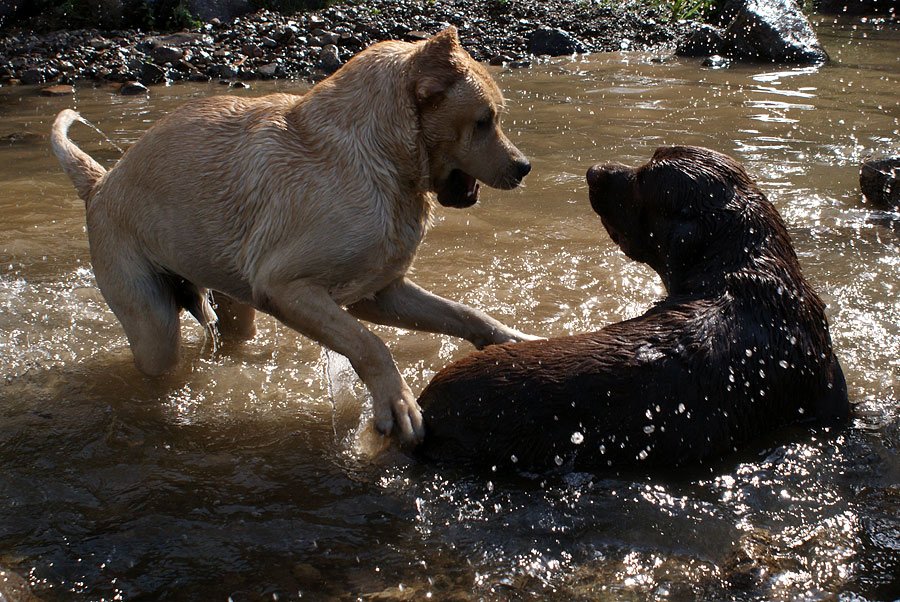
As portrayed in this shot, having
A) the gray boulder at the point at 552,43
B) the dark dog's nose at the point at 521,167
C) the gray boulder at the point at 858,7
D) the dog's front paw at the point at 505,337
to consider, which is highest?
the gray boulder at the point at 858,7

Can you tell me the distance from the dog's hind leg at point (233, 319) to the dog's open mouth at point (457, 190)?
1.71 meters

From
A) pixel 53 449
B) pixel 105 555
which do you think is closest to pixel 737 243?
pixel 105 555

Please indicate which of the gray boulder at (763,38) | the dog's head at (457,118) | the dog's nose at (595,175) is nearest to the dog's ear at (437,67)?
the dog's head at (457,118)

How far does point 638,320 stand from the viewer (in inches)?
158

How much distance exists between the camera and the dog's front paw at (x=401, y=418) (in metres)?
3.81

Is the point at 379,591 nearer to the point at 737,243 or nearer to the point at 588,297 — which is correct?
the point at 737,243

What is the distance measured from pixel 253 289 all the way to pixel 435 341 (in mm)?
1535

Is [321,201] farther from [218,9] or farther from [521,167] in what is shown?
[218,9]

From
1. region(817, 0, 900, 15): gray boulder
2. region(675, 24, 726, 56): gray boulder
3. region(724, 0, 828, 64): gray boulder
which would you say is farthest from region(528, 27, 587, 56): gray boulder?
region(817, 0, 900, 15): gray boulder

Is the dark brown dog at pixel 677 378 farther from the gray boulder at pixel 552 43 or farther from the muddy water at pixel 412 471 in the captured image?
the gray boulder at pixel 552 43

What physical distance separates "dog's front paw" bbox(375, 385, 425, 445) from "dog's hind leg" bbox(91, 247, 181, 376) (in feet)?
5.02

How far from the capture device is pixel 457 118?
4.12m

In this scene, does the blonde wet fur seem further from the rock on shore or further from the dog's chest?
the rock on shore

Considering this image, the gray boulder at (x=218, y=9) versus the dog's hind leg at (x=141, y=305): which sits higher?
the gray boulder at (x=218, y=9)
